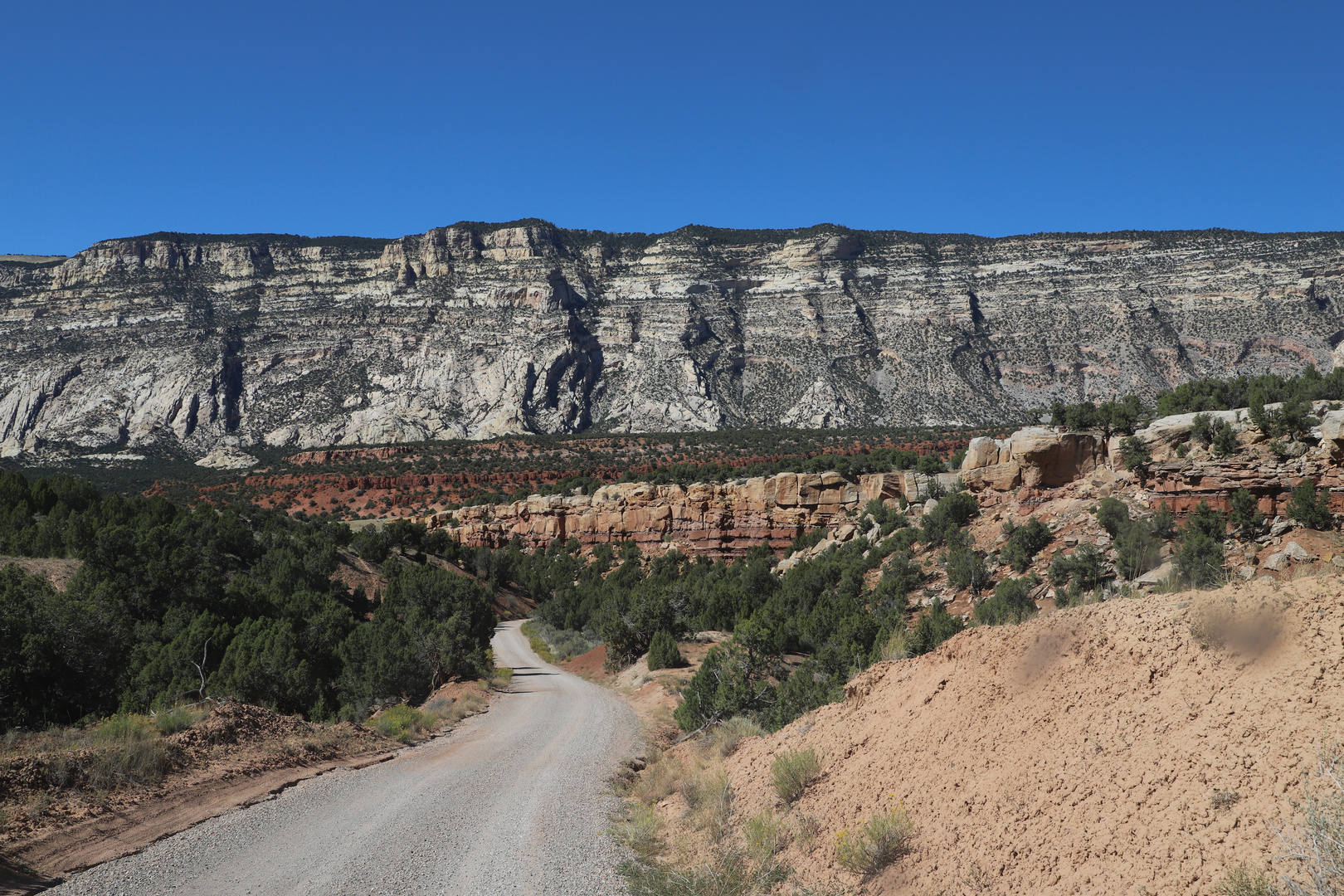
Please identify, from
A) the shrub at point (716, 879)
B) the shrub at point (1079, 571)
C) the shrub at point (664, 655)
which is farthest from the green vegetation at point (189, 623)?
the shrub at point (1079, 571)

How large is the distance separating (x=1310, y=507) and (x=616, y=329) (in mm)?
115798

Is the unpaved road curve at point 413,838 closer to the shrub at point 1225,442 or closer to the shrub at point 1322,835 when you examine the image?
the shrub at point 1322,835

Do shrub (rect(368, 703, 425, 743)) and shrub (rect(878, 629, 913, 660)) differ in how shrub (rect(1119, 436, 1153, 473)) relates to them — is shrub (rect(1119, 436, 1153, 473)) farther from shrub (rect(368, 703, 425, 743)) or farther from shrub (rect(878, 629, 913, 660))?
shrub (rect(368, 703, 425, 743))

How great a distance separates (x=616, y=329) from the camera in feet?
426

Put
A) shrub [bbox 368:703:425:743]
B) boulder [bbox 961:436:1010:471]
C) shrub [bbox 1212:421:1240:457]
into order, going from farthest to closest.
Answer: boulder [bbox 961:436:1010:471] < shrub [bbox 1212:421:1240:457] < shrub [bbox 368:703:425:743]

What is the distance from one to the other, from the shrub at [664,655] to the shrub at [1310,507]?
17.1 metres

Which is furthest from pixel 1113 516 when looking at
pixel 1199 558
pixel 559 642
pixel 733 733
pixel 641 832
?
pixel 559 642

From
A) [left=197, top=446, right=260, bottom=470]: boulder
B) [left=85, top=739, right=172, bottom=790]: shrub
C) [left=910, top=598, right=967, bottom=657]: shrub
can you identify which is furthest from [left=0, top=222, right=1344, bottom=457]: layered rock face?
[left=85, top=739, right=172, bottom=790]: shrub

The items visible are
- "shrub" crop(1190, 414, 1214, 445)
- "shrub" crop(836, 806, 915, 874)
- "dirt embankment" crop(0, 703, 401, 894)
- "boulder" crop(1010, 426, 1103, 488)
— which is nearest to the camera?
→ "shrub" crop(836, 806, 915, 874)

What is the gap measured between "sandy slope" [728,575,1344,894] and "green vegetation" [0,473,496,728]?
13.0 m

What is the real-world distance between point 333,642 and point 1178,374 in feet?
366

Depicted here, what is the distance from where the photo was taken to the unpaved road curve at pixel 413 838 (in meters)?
7.12

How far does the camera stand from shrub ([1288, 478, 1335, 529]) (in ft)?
61.4

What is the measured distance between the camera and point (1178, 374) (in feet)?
331
